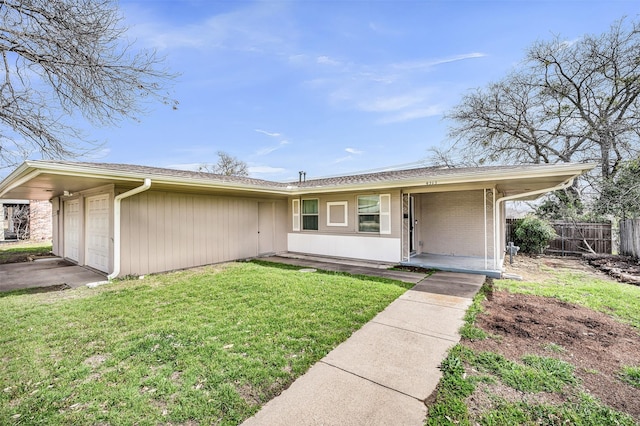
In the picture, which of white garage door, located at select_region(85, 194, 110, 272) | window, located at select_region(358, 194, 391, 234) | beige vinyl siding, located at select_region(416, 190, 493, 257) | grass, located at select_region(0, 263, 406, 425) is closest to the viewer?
grass, located at select_region(0, 263, 406, 425)

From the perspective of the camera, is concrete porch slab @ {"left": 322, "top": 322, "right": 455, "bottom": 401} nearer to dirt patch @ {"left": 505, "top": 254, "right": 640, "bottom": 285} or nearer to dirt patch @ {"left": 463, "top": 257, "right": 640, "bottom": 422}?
dirt patch @ {"left": 463, "top": 257, "right": 640, "bottom": 422}

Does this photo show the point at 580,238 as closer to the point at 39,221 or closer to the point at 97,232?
the point at 97,232

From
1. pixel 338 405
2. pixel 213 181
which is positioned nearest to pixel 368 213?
pixel 213 181

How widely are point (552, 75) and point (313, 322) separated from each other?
1899 cm

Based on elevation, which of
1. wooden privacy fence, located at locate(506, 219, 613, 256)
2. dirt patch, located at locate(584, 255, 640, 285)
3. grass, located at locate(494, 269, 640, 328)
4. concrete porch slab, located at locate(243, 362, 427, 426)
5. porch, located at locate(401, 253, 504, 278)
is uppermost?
wooden privacy fence, located at locate(506, 219, 613, 256)

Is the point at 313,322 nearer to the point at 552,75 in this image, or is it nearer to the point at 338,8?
the point at 338,8

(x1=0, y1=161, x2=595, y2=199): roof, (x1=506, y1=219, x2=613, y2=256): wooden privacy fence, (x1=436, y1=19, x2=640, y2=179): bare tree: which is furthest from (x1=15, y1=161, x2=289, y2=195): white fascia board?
(x1=436, y1=19, x2=640, y2=179): bare tree

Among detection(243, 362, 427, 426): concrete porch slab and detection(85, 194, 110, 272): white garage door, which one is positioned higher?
detection(85, 194, 110, 272): white garage door

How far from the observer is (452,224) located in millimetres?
9328

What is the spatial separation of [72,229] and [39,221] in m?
11.2

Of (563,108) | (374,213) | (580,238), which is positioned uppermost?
(563,108)

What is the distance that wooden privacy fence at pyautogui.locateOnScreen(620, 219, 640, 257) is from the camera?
892cm

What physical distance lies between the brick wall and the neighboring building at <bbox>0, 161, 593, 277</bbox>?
848 centimetres

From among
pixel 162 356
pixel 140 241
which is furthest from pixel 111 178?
pixel 162 356
